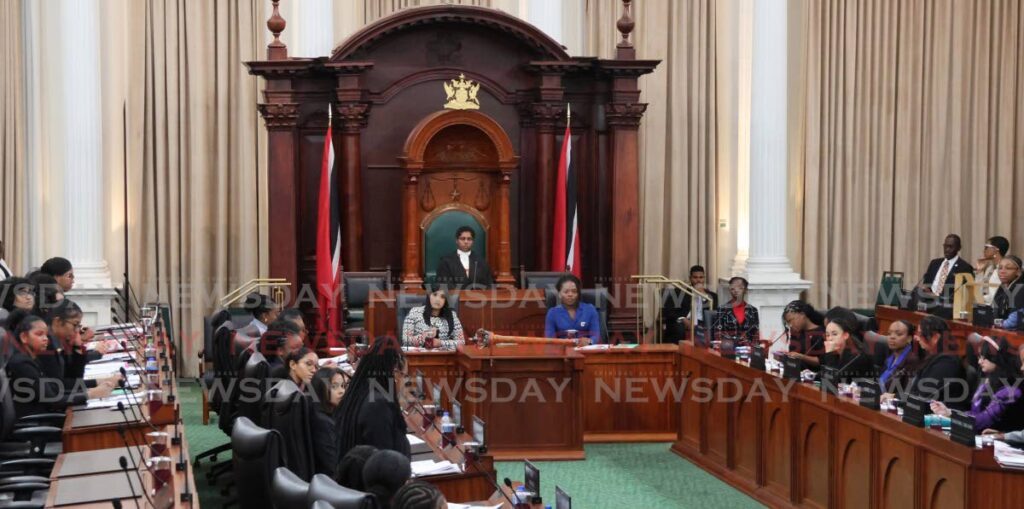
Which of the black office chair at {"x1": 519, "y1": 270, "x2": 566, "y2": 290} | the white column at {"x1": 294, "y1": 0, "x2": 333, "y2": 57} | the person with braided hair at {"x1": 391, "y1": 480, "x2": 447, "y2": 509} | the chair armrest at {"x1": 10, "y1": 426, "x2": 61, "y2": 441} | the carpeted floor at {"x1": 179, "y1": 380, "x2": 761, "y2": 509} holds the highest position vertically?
the white column at {"x1": 294, "y1": 0, "x2": 333, "y2": 57}

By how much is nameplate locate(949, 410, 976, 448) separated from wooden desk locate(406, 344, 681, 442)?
3.64 meters

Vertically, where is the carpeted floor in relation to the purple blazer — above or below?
below

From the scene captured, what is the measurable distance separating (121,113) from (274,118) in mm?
2300

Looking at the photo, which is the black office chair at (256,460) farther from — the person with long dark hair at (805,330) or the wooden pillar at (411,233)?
the wooden pillar at (411,233)

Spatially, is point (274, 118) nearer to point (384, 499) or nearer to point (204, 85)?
point (204, 85)

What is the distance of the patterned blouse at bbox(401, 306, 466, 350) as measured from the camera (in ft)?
29.0

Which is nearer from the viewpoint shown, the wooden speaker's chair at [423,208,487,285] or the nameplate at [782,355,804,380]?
the nameplate at [782,355,804,380]

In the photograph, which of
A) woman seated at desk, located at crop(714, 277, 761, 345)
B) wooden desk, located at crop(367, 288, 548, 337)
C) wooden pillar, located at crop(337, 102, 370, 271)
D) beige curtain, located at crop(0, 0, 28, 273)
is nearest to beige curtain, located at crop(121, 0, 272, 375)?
beige curtain, located at crop(0, 0, 28, 273)

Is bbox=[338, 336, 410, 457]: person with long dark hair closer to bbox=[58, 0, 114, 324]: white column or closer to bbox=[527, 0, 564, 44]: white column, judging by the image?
bbox=[58, 0, 114, 324]: white column

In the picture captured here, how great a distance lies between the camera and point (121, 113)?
12430 millimetres

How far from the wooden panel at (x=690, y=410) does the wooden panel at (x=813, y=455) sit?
1522 mm

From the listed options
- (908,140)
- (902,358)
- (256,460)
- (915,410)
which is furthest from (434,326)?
(908,140)

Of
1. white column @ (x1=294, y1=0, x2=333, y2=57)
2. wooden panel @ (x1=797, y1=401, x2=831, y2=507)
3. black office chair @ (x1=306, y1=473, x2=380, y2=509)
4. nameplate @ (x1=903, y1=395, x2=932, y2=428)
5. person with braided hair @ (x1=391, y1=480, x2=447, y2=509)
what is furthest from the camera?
white column @ (x1=294, y1=0, x2=333, y2=57)

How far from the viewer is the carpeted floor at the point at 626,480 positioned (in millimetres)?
7273
